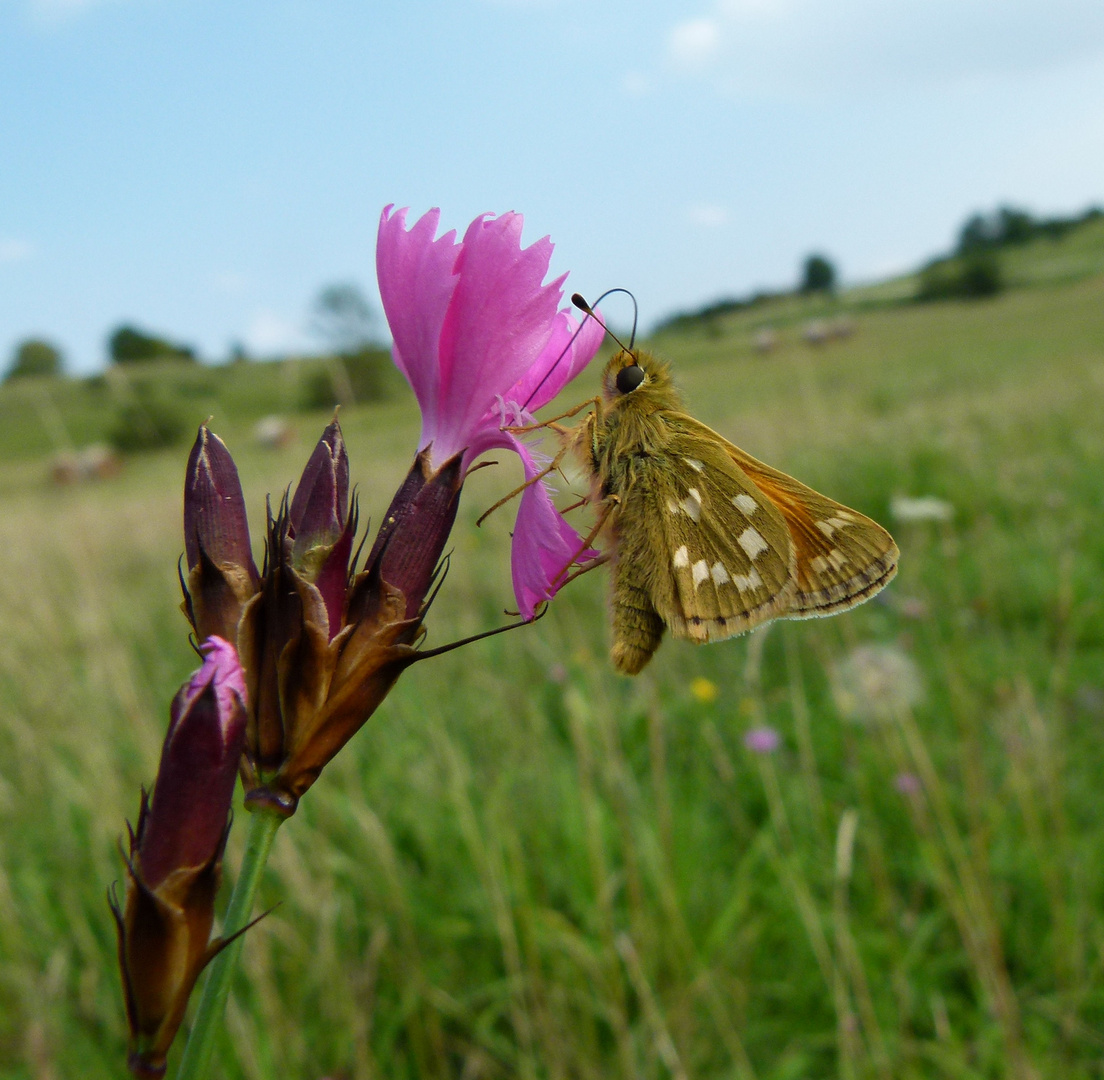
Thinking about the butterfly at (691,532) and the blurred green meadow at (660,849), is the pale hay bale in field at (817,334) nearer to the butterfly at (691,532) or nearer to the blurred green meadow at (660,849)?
the blurred green meadow at (660,849)

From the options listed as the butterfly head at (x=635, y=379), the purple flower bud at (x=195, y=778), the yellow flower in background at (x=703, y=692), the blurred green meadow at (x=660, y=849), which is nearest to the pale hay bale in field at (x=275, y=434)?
the blurred green meadow at (x=660, y=849)

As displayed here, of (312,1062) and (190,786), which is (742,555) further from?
(312,1062)

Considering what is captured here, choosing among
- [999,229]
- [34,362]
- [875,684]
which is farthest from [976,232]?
[875,684]

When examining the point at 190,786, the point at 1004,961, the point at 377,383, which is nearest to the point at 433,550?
the point at 190,786

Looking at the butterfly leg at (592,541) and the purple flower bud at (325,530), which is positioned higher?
the purple flower bud at (325,530)

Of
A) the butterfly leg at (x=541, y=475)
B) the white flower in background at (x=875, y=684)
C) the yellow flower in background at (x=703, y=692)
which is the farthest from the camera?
the yellow flower in background at (x=703, y=692)

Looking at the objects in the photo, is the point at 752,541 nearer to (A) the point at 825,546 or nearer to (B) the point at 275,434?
(A) the point at 825,546
